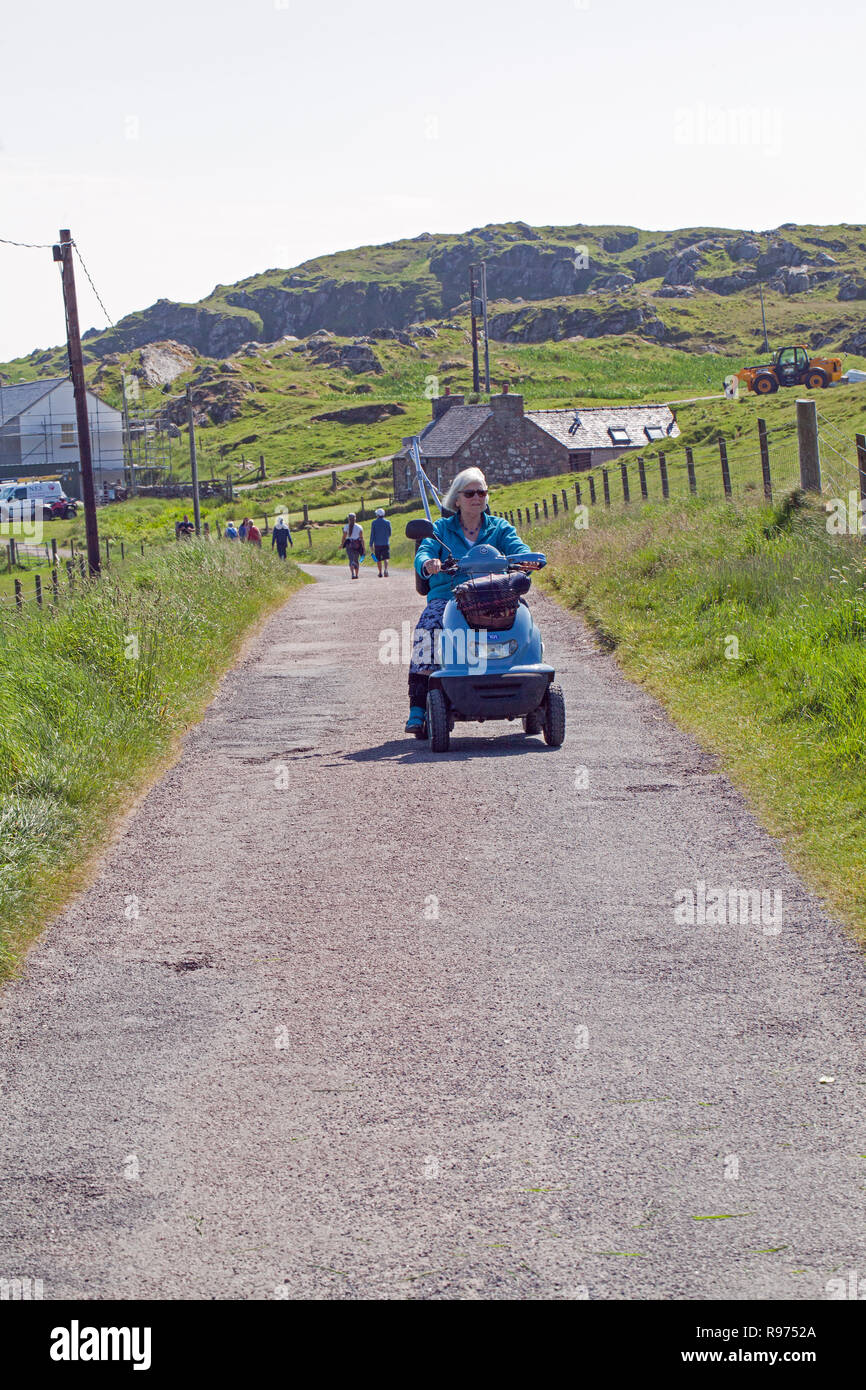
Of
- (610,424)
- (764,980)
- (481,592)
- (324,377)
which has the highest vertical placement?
(324,377)

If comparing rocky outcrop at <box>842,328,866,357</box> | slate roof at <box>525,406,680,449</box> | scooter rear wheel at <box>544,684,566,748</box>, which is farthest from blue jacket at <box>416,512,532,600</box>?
rocky outcrop at <box>842,328,866,357</box>

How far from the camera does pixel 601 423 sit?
83438 millimetres

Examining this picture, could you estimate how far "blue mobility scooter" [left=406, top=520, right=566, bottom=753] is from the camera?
9531 millimetres

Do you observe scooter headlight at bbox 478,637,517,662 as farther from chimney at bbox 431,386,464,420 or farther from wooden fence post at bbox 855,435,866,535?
chimney at bbox 431,386,464,420

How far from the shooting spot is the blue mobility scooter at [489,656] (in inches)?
375

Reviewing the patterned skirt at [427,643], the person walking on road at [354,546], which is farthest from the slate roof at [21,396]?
the patterned skirt at [427,643]

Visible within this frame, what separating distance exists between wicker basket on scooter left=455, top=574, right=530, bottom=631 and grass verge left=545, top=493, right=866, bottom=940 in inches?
64.6

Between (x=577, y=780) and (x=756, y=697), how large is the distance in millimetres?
2155

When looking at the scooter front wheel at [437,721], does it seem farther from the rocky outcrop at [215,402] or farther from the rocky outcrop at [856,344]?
the rocky outcrop at [215,402]

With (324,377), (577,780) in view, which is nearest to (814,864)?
(577,780)

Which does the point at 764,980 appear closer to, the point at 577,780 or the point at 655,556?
the point at 577,780

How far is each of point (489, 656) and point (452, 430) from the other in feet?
238

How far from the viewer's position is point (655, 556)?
16969mm

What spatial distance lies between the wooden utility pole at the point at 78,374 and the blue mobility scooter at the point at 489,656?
16133 millimetres
